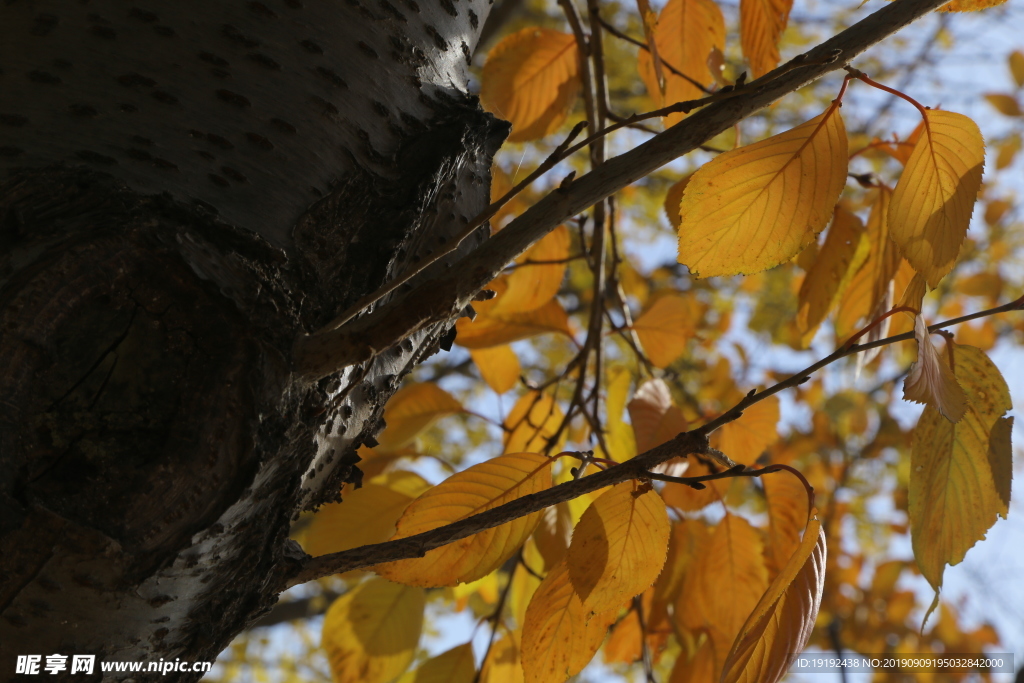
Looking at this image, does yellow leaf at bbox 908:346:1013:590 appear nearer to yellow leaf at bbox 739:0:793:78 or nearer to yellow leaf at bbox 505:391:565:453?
yellow leaf at bbox 739:0:793:78

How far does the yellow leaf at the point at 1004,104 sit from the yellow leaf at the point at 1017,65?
22 cm

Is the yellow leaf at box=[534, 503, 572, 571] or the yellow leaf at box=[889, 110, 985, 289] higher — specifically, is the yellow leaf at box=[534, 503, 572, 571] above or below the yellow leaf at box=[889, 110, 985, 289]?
below

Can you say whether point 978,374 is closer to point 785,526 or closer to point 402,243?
point 785,526

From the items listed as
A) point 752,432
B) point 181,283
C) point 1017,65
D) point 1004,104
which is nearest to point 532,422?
point 752,432

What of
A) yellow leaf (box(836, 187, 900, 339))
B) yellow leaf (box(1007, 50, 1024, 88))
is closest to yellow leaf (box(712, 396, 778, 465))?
yellow leaf (box(836, 187, 900, 339))

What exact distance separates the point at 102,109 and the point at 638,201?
3.56 metres

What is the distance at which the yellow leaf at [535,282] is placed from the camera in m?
1.03

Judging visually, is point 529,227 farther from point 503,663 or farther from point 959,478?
point 503,663

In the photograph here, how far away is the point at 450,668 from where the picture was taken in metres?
0.87

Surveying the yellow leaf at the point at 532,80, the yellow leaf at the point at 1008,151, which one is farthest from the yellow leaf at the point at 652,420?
the yellow leaf at the point at 1008,151

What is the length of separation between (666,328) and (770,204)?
1.93ft

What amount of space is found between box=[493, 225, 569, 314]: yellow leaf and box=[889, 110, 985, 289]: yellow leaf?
53 cm

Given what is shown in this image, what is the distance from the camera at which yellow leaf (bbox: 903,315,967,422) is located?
472mm

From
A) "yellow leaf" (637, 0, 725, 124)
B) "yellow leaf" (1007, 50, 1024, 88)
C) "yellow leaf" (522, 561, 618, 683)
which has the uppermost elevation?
"yellow leaf" (1007, 50, 1024, 88)
